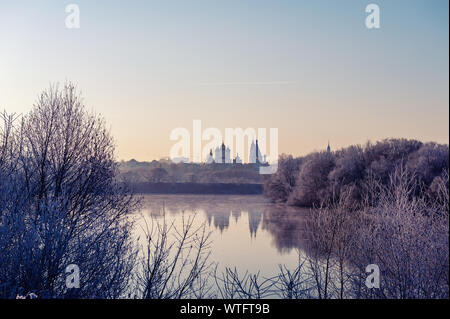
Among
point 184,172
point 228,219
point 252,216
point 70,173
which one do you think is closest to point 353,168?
point 252,216

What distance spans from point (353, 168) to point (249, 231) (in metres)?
8.28

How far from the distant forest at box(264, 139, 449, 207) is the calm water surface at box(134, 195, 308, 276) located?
1624mm

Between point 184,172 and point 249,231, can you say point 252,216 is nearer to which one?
point 184,172

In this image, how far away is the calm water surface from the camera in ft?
57.3

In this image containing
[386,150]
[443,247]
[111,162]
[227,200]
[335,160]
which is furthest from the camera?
[227,200]

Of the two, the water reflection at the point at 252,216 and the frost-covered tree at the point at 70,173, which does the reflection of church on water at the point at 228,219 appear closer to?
the water reflection at the point at 252,216

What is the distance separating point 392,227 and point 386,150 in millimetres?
18462

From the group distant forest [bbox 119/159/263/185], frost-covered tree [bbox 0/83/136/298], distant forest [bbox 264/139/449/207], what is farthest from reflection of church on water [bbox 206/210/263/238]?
frost-covered tree [bbox 0/83/136/298]

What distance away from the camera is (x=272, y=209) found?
34.9 m

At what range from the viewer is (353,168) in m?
29.1

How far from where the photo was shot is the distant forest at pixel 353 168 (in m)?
23.6
